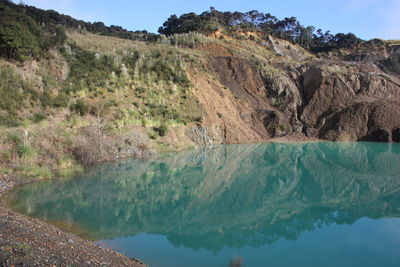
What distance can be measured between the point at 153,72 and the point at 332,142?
20660 millimetres

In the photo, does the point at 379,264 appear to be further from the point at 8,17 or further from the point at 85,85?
the point at 8,17

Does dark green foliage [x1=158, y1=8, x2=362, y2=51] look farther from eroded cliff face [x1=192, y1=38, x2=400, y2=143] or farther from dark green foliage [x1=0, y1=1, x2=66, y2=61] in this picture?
dark green foliage [x1=0, y1=1, x2=66, y2=61]

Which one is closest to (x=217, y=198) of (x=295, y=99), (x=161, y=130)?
(x=161, y=130)

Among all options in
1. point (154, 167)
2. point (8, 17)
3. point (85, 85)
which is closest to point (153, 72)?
point (85, 85)

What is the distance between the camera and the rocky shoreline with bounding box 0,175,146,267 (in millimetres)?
5895

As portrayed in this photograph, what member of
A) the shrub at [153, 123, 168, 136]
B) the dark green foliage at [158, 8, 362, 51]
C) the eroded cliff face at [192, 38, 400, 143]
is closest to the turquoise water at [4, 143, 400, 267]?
the shrub at [153, 123, 168, 136]

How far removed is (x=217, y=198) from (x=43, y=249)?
8.82 m

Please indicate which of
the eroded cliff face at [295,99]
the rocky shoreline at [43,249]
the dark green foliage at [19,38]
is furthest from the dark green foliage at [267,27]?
the rocky shoreline at [43,249]

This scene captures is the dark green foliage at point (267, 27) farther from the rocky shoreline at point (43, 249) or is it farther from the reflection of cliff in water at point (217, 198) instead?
the rocky shoreline at point (43, 249)

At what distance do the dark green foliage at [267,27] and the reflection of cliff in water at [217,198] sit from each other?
4707cm

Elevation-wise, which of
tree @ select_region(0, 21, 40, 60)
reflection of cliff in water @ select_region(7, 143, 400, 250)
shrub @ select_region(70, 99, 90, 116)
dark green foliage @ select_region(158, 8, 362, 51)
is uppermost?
dark green foliage @ select_region(158, 8, 362, 51)

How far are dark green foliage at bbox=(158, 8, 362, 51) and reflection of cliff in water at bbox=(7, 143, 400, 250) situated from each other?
47069 mm

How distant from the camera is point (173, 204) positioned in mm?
13602

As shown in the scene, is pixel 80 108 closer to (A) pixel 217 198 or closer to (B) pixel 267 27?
(A) pixel 217 198
